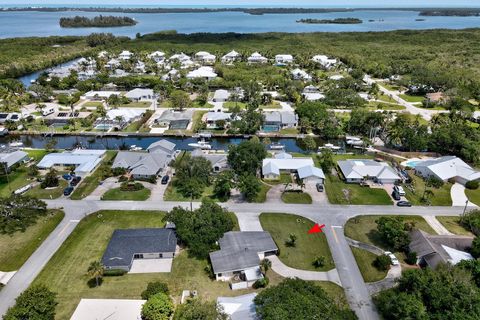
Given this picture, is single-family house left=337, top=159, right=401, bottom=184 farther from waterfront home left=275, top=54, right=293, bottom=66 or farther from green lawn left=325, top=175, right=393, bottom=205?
waterfront home left=275, top=54, right=293, bottom=66

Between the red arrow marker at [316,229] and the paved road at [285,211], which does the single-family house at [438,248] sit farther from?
the red arrow marker at [316,229]

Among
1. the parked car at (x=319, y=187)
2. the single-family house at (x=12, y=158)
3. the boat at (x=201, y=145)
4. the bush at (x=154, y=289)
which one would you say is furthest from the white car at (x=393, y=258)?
the single-family house at (x=12, y=158)

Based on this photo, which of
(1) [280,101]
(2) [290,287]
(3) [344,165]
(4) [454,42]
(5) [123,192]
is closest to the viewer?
(2) [290,287]

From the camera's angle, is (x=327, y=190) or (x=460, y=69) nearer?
(x=327, y=190)


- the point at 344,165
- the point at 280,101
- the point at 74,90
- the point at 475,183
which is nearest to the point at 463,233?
the point at 475,183

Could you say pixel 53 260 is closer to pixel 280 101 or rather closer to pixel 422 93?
pixel 280 101

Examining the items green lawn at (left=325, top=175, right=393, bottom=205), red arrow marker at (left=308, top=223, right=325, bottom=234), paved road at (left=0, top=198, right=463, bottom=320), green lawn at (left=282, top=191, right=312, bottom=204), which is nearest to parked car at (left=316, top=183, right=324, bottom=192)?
green lawn at (left=325, top=175, right=393, bottom=205)

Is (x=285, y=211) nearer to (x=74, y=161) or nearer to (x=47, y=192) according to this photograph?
(x=47, y=192)
